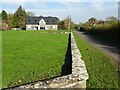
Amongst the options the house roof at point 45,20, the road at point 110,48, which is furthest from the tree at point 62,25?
the road at point 110,48

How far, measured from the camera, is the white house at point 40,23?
113m

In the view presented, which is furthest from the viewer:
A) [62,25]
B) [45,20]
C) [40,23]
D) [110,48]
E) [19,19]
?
[19,19]

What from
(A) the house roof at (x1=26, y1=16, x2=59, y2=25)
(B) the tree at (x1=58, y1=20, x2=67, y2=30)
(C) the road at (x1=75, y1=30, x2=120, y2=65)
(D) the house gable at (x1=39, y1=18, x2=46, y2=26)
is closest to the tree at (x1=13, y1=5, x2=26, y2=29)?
(A) the house roof at (x1=26, y1=16, x2=59, y2=25)

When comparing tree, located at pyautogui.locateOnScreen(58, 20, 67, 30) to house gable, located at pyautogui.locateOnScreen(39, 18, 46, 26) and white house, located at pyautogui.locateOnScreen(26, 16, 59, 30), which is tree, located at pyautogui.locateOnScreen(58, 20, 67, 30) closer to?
white house, located at pyautogui.locateOnScreen(26, 16, 59, 30)

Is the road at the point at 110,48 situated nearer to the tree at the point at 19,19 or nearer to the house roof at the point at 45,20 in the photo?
the house roof at the point at 45,20

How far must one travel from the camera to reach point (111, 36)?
3809cm

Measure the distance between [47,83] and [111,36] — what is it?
3508 cm

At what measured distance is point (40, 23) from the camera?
114 m

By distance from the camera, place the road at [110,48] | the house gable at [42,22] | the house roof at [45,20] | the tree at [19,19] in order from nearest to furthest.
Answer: the road at [110,48] → the house gable at [42,22] → the tree at [19,19] → the house roof at [45,20]

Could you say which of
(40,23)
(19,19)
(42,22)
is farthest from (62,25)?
(19,19)

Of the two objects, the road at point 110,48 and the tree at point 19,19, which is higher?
the tree at point 19,19

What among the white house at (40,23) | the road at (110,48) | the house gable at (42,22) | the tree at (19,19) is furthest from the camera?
the tree at (19,19)

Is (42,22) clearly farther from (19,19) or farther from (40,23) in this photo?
(19,19)

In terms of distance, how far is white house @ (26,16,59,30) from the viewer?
113 meters
